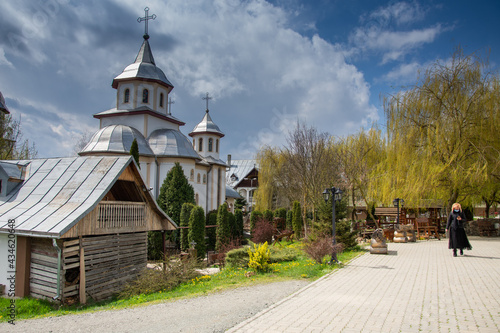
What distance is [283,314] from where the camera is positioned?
20.6 ft

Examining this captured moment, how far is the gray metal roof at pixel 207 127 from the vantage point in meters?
37.8

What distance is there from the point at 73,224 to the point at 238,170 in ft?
163

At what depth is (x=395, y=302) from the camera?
7.00 meters

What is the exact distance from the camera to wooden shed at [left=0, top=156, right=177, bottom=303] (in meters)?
9.98

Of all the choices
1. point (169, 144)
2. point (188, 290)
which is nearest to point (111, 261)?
point (188, 290)

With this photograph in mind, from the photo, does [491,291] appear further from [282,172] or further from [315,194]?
[282,172]

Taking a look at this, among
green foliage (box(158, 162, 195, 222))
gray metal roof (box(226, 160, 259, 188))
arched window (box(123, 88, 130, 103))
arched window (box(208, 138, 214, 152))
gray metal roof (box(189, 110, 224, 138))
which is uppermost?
arched window (box(123, 88, 130, 103))

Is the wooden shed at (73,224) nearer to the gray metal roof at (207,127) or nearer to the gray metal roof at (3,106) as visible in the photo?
the gray metal roof at (3,106)

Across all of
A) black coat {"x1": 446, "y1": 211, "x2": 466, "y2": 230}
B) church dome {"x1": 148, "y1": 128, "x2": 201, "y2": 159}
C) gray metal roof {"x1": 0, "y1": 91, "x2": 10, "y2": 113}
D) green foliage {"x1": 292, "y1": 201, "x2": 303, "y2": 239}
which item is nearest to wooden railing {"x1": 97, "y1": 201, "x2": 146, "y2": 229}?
black coat {"x1": 446, "y1": 211, "x2": 466, "y2": 230}

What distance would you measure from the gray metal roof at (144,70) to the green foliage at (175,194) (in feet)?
32.9

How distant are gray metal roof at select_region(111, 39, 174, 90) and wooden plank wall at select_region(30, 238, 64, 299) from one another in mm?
21419

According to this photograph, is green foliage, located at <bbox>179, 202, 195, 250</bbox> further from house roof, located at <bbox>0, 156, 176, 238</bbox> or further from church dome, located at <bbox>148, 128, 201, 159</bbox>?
house roof, located at <bbox>0, 156, 176, 238</bbox>

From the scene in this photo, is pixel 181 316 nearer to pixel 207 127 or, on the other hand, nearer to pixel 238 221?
pixel 238 221

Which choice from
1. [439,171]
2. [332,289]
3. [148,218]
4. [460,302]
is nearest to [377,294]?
[332,289]
